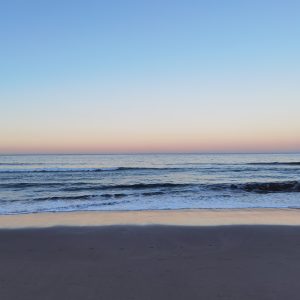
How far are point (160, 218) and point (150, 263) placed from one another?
4.42 m

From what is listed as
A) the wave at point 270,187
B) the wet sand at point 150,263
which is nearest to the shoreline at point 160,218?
the wet sand at point 150,263

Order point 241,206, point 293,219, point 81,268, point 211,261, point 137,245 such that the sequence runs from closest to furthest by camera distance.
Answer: point 81,268 → point 211,261 → point 137,245 → point 293,219 → point 241,206

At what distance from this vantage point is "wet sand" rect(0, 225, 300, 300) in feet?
12.9

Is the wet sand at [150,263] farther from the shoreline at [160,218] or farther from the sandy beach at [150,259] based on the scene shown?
the shoreline at [160,218]

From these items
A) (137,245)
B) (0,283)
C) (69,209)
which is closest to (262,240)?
(137,245)

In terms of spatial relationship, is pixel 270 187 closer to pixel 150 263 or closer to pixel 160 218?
pixel 160 218

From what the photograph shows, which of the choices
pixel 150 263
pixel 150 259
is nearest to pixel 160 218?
pixel 150 259

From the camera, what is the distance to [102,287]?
160 inches

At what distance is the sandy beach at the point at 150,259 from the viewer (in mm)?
3982

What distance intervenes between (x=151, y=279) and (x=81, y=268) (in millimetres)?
1213

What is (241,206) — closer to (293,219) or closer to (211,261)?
(293,219)

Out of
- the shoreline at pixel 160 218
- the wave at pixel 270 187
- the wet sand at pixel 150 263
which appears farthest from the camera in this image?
the wave at pixel 270 187

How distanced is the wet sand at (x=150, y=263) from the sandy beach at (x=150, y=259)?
0.5 inches

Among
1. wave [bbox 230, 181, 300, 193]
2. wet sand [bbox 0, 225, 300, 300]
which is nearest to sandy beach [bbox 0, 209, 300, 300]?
wet sand [bbox 0, 225, 300, 300]
